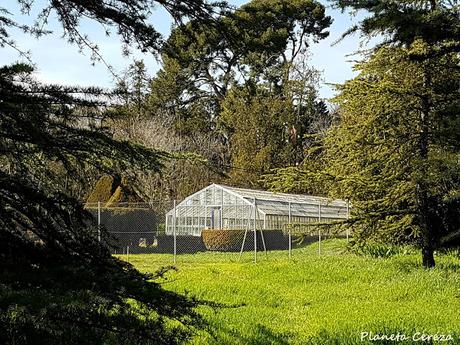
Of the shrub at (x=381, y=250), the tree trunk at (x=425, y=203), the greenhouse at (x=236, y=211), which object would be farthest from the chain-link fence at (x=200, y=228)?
the tree trunk at (x=425, y=203)

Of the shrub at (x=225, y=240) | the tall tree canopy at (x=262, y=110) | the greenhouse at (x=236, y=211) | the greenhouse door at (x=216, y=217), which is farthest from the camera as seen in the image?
the tall tree canopy at (x=262, y=110)

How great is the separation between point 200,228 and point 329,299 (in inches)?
580

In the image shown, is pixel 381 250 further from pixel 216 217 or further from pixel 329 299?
pixel 216 217

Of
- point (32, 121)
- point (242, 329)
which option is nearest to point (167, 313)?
point (32, 121)

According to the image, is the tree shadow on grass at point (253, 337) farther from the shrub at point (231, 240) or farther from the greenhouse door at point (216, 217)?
the greenhouse door at point (216, 217)

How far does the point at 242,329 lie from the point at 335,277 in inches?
173

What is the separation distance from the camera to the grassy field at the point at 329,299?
5625 millimetres

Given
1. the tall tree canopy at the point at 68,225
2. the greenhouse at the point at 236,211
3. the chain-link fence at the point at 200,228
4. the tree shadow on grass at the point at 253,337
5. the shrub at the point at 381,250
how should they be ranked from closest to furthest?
the tall tree canopy at the point at 68,225, the tree shadow on grass at the point at 253,337, the shrub at the point at 381,250, the chain-link fence at the point at 200,228, the greenhouse at the point at 236,211

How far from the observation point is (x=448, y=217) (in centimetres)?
1383

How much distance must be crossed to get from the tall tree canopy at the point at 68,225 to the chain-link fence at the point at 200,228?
607 inches

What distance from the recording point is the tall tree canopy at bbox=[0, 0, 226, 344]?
2893mm

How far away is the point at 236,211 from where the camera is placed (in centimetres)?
2148

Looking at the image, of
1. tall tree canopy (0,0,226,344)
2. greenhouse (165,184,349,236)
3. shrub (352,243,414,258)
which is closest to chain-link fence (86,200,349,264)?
greenhouse (165,184,349,236)

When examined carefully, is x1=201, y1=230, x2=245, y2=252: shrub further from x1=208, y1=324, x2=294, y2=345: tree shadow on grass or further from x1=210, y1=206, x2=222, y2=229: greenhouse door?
x1=208, y1=324, x2=294, y2=345: tree shadow on grass
